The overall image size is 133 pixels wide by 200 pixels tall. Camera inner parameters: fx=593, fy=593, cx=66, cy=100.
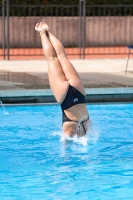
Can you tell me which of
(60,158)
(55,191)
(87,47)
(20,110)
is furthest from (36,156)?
(87,47)

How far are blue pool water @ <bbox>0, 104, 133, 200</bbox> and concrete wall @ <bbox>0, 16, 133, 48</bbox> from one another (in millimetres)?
13321

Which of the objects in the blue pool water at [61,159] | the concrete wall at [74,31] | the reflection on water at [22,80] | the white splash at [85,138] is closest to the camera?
the blue pool water at [61,159]

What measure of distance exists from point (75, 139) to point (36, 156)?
29.8 inches

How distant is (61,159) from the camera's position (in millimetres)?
7727

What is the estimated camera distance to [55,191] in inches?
251

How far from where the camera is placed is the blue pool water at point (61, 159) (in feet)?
21.0

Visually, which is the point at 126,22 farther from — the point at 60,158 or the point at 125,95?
the point at 60,158

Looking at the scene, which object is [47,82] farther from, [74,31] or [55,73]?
[74,31]

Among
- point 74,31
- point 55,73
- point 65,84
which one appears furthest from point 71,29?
point 65,84

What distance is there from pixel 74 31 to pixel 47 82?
12.3 metres

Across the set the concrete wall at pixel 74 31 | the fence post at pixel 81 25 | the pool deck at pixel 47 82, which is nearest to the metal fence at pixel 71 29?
the concrete wall at pixel 74 31

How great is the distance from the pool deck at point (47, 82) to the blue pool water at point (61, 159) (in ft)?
1.57

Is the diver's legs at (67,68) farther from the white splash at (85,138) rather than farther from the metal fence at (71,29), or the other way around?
the metal fence at (71,29)

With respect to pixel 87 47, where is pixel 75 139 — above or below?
above
